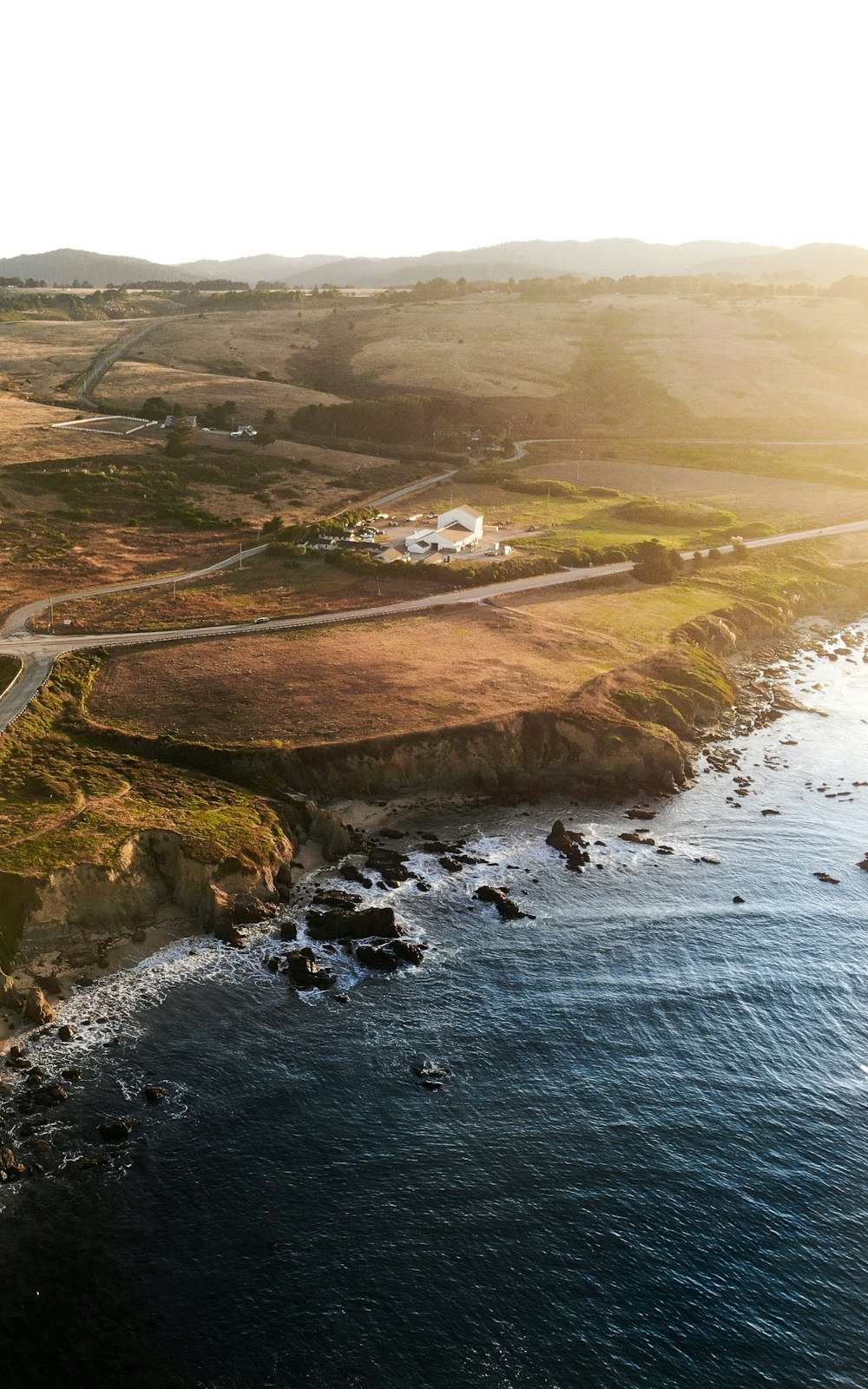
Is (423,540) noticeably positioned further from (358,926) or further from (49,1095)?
(49,1095)

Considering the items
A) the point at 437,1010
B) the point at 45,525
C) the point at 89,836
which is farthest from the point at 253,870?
the point at 45,525

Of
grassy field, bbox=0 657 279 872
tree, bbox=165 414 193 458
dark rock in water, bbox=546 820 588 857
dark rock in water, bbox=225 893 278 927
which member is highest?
tree, bbox=165 414 193 458

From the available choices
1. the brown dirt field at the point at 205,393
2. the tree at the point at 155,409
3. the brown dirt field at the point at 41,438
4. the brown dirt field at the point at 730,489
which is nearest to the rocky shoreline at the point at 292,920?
the brown dirt field at the point at 730,489

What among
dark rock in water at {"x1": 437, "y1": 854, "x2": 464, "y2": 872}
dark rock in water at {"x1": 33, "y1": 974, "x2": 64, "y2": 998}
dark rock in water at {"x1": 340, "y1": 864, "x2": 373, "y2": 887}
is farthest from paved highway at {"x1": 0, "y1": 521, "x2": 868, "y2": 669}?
dark rock in water at {"x1": 33, "y1": 974, "x2": 64, "y2": 998}

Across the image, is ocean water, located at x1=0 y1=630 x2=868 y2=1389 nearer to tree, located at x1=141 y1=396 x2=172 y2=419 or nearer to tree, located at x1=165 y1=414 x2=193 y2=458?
tree, located at x1=165 y1=414 x2=193 y2=458

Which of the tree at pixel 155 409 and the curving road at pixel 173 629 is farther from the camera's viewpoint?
the tree at pixel 155 409

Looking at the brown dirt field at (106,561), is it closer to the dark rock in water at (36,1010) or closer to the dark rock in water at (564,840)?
the dark rock in water at (36,1010)
